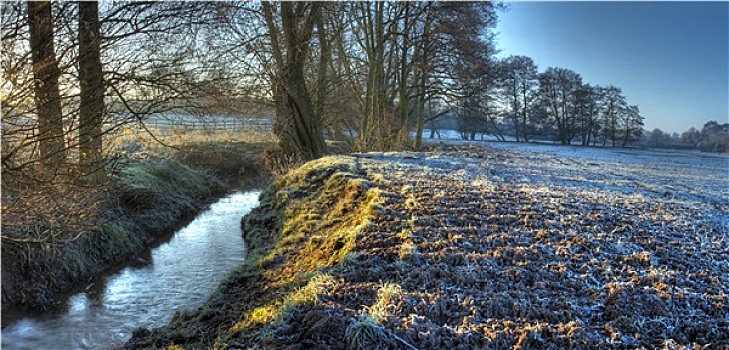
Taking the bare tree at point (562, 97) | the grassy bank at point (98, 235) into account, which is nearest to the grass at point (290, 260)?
the grassy bank at point (98, 235)

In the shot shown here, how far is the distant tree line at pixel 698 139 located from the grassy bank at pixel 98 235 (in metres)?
37.2

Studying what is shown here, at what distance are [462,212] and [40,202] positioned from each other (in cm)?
457

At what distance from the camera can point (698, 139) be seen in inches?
1489

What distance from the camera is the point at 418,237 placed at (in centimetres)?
416

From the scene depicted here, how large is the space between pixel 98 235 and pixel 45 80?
2993 millimetres

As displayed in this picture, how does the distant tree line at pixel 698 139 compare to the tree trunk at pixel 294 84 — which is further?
the distant tree line at pixel 698 139

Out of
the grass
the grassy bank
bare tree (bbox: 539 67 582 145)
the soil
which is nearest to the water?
the grassy bank

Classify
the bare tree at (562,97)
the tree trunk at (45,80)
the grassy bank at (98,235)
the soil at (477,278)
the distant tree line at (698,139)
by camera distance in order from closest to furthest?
1. the soil at (477,278)
2. the tree trunk at (45,80)
3. the grassy bank at (98,235)
4. the distant tree line at (698,139)
5. the bare tree at (562,97)

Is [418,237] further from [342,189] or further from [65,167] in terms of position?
[65,167]

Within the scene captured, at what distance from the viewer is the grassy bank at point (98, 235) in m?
5.12

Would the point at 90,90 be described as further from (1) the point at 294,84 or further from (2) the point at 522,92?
(2) the point at 522,92

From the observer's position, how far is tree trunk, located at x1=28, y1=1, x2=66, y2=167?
14.5 ft

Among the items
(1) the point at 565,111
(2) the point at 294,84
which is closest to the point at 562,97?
(1) the point at 565,111

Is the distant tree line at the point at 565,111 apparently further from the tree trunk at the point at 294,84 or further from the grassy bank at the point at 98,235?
the grassy bank at the point at 98,235
